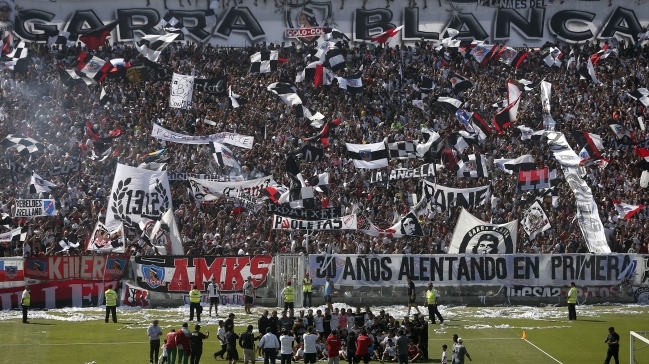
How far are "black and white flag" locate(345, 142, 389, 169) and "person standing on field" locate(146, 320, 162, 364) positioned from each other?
20564 millimetres

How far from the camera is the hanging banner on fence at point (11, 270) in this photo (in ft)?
125

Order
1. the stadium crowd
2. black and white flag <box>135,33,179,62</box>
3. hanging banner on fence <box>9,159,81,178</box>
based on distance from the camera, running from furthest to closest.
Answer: black and white flag <box>135,33,179,62</box>, hanging banner on fence <box>9,159,81,178</box>, the stadium crowd

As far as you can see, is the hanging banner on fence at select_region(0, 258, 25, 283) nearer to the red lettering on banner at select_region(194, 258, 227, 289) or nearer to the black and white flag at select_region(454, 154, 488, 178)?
the red lettering on banner at select_region(194, 258, 227, 289)

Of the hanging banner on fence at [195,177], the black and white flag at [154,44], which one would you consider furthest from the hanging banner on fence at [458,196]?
the black and white flag at [154,44]

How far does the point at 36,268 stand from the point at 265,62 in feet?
69.8

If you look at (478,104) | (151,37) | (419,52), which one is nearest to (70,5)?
(151,37)

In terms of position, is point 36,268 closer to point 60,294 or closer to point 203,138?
point 60,294

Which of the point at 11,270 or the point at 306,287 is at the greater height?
the point at 11,270

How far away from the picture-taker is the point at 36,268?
126 ft

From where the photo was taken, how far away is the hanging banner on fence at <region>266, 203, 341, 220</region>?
41.4m

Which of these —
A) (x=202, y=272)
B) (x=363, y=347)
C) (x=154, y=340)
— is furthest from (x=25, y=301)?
(x=363, y=347)

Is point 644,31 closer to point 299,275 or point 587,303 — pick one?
point 587,303

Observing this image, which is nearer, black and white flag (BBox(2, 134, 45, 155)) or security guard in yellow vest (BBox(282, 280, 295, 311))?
security guard in yellow vest (BBox(282, 280, 295, 311))

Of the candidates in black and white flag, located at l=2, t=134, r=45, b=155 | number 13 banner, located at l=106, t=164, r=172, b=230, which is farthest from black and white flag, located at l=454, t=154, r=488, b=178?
black and white flag, located at l=2, t=134, r=45, b=155
